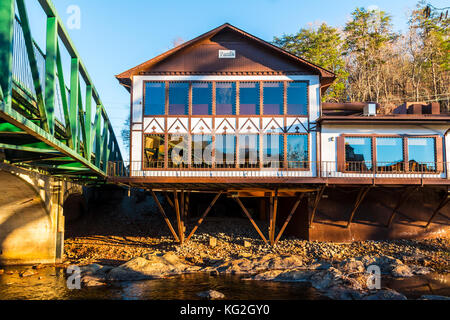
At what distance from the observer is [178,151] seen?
65.4 feet

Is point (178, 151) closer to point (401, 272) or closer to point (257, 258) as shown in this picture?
point (257, 258)

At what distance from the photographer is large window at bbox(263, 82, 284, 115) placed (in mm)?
20391

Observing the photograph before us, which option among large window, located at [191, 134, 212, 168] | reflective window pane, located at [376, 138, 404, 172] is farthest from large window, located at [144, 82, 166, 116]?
reflective window pane, located at [376, 138, 404, 172]

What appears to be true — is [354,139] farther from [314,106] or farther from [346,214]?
[346,214]

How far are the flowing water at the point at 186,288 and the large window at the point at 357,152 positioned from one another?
6155 mm

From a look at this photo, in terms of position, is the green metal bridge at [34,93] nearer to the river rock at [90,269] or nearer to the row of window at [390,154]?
the river rock at [90,269]

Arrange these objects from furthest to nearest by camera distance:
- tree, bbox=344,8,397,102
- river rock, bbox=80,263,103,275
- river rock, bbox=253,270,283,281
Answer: tree, bbox=344,8,397,102
river rock, bbox=80,263,103,275
river rock, bbox=253,270,283,281

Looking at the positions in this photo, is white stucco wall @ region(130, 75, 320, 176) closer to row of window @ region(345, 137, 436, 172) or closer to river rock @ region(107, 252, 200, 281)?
row of window @ region(345, 137, 436, 172)

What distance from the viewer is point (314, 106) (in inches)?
806

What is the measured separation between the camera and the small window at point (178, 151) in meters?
19.9

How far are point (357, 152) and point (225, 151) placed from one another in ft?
22.3

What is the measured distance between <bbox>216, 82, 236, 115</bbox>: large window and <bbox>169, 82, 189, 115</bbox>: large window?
1.62 meters

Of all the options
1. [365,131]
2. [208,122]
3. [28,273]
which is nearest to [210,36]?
[208,122]

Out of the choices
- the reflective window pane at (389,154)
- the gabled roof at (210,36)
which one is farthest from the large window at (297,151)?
the reflective window pane at (389,154)
